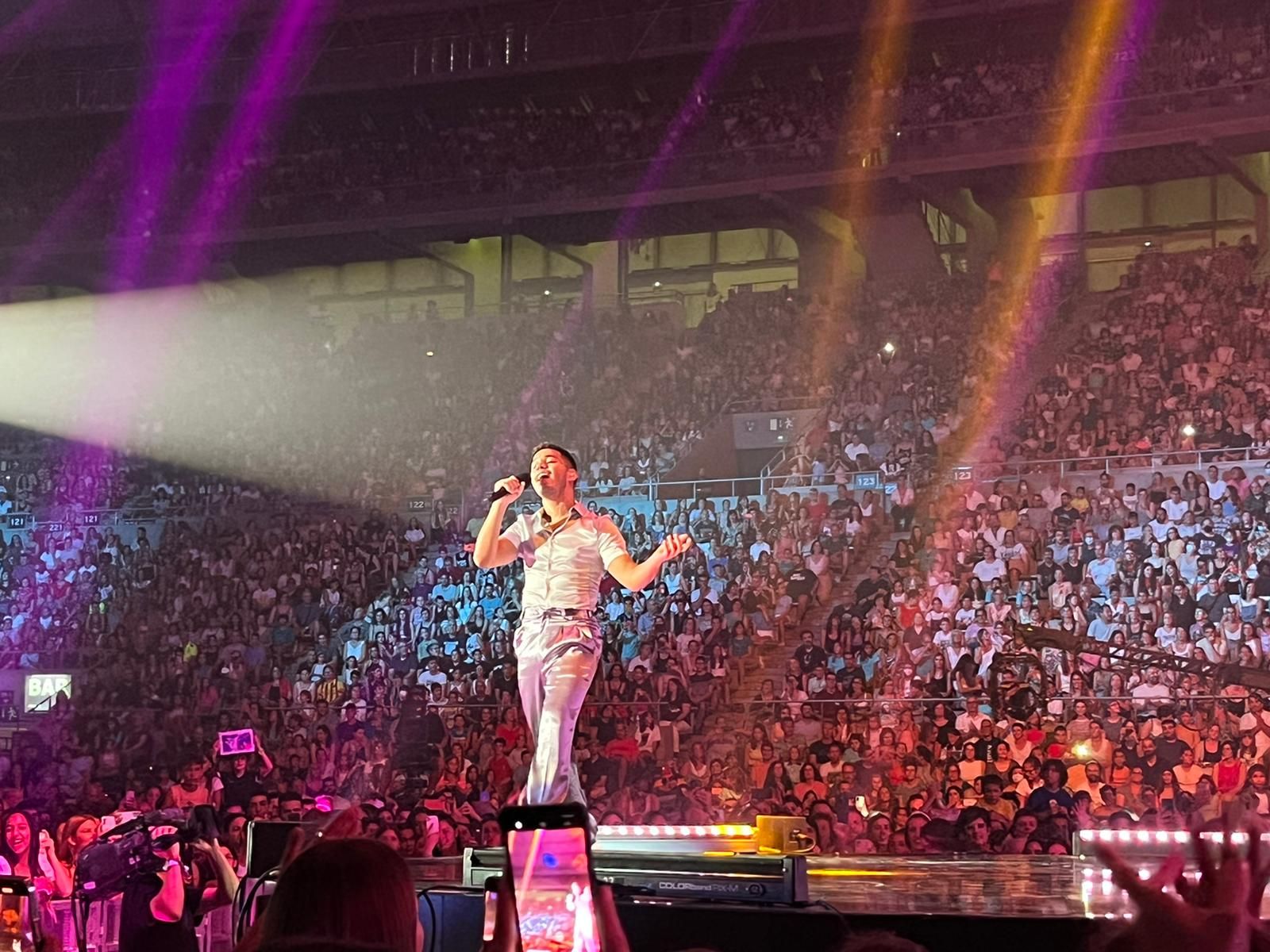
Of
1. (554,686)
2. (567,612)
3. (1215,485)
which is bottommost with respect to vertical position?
(554,686)

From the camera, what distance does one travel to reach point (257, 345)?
2078cm

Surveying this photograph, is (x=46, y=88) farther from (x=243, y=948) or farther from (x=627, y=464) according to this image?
(x=243, y=948)

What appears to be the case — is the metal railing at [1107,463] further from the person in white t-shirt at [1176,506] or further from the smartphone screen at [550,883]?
the smartphone screen at [550,883]

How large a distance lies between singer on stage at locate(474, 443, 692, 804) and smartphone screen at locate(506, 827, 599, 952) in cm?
423

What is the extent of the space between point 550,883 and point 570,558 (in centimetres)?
445

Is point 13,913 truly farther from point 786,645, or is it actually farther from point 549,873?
point 786,645

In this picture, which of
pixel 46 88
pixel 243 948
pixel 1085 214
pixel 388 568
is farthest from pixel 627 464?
pixel 243 948

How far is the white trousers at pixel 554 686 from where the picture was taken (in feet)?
21.4

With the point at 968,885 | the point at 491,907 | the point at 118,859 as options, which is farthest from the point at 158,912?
the point at 968,885

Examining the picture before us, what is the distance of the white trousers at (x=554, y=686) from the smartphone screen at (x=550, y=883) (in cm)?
423

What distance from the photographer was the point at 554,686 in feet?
21.6

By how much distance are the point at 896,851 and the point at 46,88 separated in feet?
46.8

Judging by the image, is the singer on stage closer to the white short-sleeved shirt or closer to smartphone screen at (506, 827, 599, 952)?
the white short-sleeved shirt

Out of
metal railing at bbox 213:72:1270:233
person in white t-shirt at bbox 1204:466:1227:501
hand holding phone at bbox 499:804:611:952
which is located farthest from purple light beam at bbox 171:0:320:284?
hand holding phone at bbox 499:804:611:952
